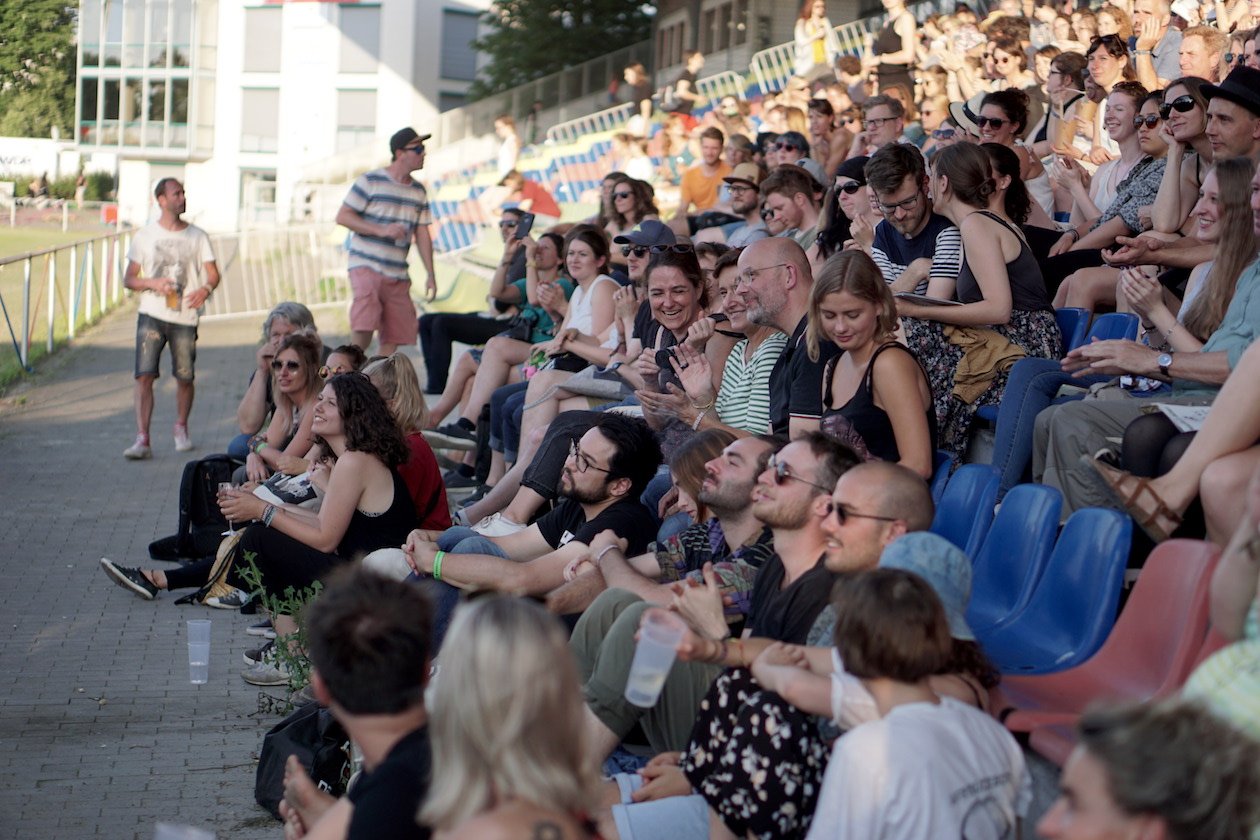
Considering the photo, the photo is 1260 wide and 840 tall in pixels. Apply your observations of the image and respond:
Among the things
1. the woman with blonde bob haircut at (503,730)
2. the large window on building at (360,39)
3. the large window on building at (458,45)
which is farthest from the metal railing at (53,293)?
the large window on building at (458,45)

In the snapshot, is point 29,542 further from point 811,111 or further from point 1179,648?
point 1179,648

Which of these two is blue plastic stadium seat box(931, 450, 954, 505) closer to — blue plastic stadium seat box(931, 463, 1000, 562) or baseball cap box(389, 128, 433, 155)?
blue plastic stadium seat box(931, 463, 1000, 562)

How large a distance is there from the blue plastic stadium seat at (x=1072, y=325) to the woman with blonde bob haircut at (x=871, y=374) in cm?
152

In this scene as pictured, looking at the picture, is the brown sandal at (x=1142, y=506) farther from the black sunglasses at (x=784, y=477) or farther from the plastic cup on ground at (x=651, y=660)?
the plastic cup on ground at (x=651, y=660)

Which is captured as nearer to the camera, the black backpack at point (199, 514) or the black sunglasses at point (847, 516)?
the black sunglasses at point (847, 516)

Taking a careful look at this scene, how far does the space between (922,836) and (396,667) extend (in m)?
1.09

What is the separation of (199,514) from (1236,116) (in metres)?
5.70

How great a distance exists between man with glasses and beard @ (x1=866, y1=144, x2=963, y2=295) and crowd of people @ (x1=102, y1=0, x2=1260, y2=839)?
0.02 m

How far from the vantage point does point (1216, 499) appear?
397 cm

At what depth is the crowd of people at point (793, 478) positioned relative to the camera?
261 cm

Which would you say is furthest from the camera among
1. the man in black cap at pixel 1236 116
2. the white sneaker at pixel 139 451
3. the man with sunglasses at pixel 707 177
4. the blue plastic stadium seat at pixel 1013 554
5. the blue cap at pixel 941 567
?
the man with sunglasses at pixel 707 177

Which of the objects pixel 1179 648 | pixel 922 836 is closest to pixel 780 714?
pixel 922 836

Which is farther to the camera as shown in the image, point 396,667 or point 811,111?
point 811,111

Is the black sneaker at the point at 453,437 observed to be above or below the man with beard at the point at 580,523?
below
